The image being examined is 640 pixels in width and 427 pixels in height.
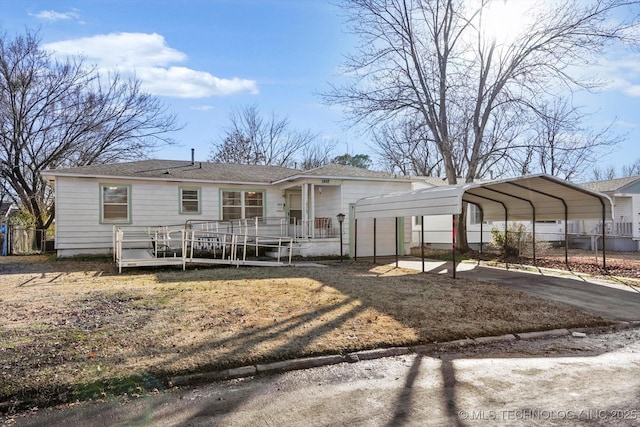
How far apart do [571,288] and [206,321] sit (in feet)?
25.8

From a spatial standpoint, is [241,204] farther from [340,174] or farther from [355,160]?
[355,160]

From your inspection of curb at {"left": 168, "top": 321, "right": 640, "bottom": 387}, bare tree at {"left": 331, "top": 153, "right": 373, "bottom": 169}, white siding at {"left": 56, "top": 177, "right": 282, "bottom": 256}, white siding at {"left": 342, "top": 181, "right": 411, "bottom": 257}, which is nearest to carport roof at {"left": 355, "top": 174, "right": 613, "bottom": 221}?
white siding at {"left": 342, "top": 181, "right": 411, "bottom": 257}

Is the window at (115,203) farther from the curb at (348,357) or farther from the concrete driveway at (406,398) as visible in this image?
the concrete driveway at (406,398)

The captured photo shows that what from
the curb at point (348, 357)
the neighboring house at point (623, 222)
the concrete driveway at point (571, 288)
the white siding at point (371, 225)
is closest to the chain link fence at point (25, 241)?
the white siding at point (371, 225)

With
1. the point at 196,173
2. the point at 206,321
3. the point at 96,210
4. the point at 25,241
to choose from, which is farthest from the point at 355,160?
the point at 206,321

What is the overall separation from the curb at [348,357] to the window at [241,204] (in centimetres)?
1233

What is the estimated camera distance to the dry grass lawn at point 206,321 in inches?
162

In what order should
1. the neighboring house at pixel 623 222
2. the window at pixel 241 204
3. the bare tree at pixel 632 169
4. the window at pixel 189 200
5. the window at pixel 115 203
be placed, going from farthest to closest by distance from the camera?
the bare tree at pixel 632 169 → the neighboring house at pixel 623 222 → the window at pixel 241 204 → the window at pixel 189 200 → the window at pixel 115 203

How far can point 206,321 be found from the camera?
5.81 meters

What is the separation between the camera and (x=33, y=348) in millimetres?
4590

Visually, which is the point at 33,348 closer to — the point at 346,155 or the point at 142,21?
the point at 142,21

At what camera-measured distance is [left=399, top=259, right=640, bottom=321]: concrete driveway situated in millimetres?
7456

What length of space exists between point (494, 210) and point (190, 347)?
13.2 m

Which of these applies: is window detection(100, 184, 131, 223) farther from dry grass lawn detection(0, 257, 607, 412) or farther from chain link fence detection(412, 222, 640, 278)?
chain link fence detection(412, 222, 640, 278)
